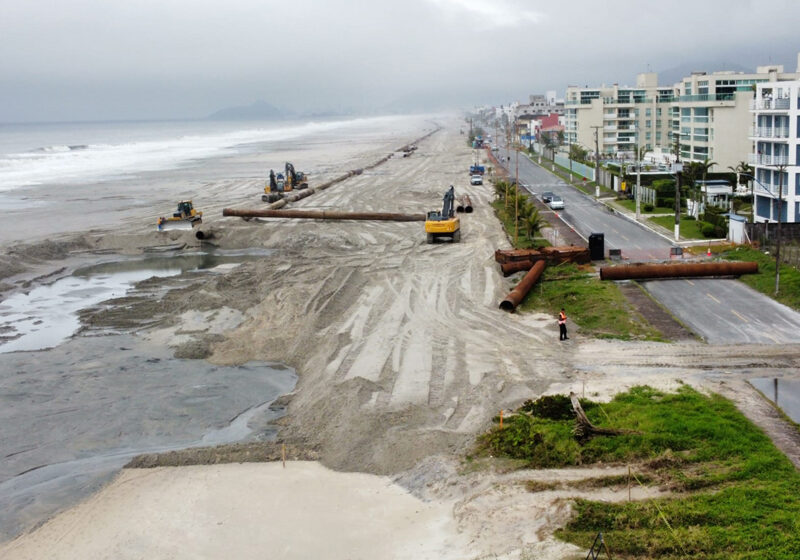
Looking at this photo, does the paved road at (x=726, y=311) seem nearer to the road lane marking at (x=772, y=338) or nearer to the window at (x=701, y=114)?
the road lane marking at (x=772, y=338)

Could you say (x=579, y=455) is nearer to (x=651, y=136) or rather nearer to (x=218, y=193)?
(x=218, y=193)

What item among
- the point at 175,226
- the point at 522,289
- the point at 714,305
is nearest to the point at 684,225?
the point at 714,305

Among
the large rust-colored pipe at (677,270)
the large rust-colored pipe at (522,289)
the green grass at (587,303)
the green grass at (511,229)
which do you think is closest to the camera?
the green grass at (587,303)

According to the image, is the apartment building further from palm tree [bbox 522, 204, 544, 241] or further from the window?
palm tree [bbox 522, 204, 544, 241]

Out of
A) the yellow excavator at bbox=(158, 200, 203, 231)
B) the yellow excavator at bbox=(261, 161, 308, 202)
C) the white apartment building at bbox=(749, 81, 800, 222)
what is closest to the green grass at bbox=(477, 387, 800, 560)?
the white apartment building at bbox=(749, 81, 800, 222)

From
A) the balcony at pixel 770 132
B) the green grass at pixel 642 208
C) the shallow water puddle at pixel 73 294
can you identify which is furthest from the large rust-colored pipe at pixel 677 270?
the shallow water puddle at pixel 73 294

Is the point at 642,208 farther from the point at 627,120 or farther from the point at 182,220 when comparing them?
the point at 627,120
